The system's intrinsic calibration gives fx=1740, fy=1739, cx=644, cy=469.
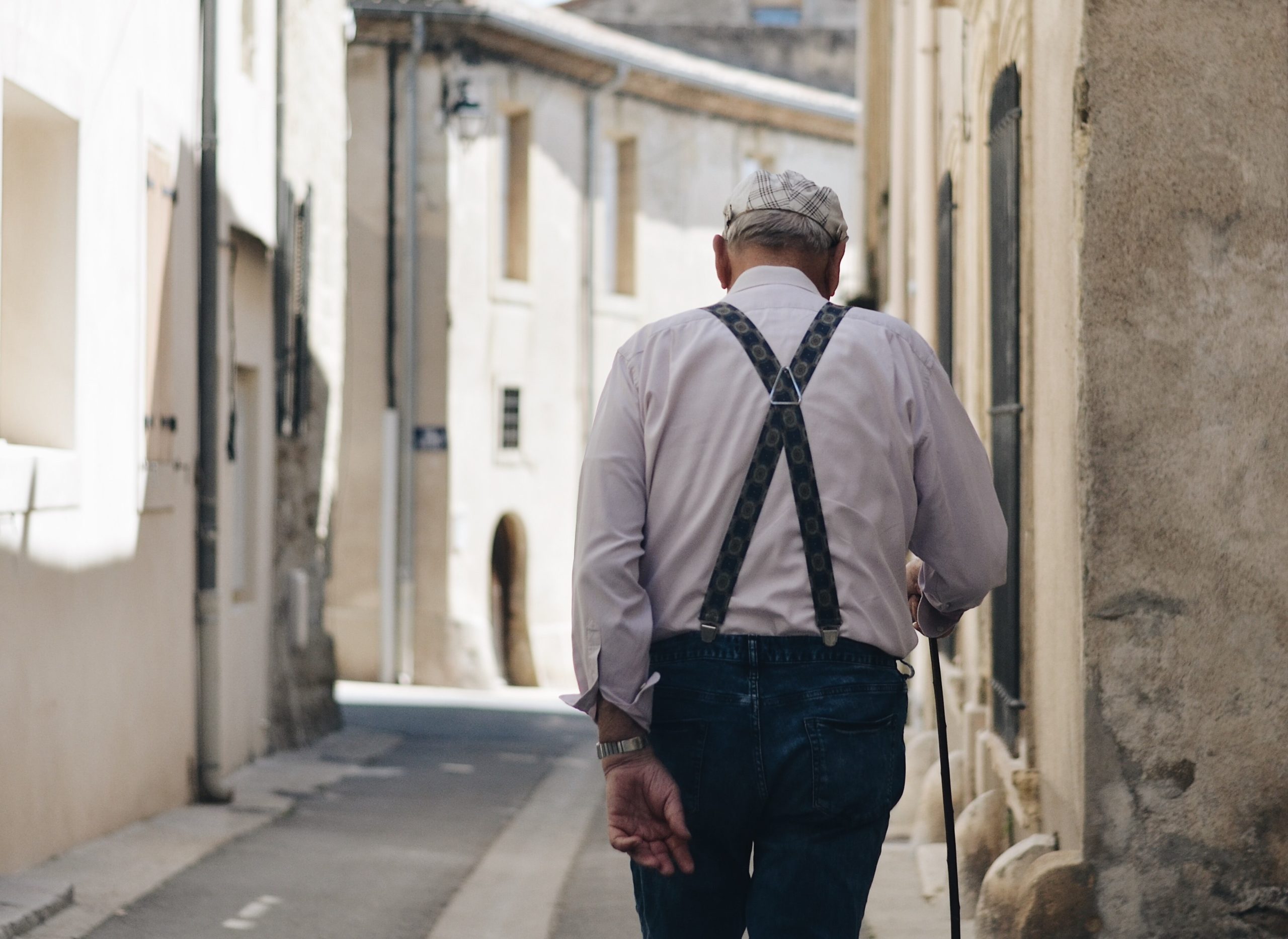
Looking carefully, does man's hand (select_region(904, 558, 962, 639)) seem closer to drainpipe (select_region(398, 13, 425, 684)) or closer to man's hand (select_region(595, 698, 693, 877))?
man's hand (select_region(595, 698, 693, 877))

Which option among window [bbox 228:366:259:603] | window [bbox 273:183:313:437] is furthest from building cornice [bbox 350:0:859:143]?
window [bbox 228:366:259:603]

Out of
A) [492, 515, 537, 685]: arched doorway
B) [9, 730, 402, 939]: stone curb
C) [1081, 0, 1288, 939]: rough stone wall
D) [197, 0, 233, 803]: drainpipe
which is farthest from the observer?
[492, 515, 537, 685]: arched doorway

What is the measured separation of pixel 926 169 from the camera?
28.8 ft

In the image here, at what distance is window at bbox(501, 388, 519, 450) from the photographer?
20953 mm

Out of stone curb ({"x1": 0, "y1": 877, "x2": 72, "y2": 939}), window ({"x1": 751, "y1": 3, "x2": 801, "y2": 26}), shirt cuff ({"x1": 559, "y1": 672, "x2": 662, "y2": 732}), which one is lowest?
stone curb ({"x1": 0, "y1": 877, "x2": 72, "y2": 939})

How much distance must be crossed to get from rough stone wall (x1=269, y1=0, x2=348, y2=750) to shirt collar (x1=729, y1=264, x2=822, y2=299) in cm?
742

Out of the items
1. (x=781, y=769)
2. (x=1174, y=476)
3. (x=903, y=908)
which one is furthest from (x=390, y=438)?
(x=781, y=769)

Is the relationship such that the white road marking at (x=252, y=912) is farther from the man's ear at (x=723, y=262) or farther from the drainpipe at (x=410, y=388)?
the drainpipe at (x=410, y=388)

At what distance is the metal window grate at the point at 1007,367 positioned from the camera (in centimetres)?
502

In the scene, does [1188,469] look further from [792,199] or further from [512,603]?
[512,603]

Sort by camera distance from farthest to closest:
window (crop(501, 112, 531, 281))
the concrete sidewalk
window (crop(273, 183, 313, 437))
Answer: window (crop(501, 112, 531, 281)) → window (crop(273, 183, 313, 437)) → the concrete sidewalk

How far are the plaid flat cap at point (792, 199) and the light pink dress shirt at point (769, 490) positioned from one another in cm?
10

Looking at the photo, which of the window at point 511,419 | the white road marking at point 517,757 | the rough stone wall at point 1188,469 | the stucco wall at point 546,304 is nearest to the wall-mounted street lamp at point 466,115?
the stucco wall at point 546,304

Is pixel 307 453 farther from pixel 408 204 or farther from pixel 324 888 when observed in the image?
pixel 408 204
